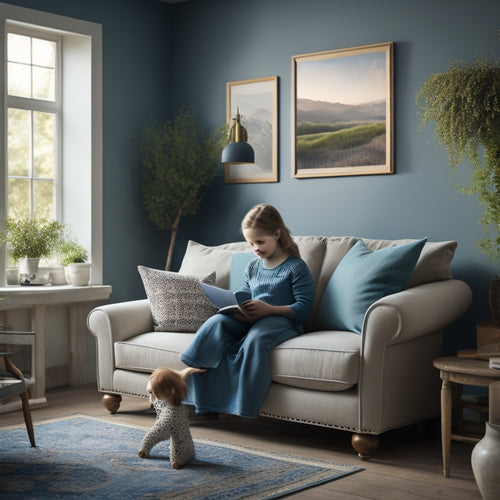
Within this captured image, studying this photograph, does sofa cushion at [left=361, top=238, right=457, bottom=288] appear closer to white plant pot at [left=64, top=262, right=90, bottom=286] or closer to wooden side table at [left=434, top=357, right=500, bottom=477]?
wooden side table at [left=434, top=357, right=500, bottom=477]

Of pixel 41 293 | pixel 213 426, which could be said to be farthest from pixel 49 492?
pixel 41 293

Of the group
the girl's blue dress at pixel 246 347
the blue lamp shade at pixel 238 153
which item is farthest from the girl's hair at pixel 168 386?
the blue lamp shade at pixel 238 153

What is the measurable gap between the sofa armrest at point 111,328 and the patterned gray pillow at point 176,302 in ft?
0.33

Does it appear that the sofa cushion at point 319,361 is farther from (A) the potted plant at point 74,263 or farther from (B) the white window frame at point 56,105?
(B) the white window frame at point 56,105

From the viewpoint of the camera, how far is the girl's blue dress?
3693mm

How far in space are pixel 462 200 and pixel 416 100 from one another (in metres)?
0.61

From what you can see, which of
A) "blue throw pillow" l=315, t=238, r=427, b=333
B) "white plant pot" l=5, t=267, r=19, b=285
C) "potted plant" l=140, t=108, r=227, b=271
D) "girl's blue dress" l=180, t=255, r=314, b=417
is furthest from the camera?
"potted plant" l=140, t=108, r=227, b=271

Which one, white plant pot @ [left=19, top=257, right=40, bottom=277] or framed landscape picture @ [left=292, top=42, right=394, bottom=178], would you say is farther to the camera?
white plant pot @ [left=19, top=257, right=40, bottom=277]

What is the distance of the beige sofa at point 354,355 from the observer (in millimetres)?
3463

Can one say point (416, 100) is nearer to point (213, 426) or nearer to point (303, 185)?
point (303, 185)

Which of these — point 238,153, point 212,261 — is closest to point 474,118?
point 238,153

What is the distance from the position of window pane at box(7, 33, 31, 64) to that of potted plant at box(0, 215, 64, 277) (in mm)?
1016

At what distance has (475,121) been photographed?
3.90m

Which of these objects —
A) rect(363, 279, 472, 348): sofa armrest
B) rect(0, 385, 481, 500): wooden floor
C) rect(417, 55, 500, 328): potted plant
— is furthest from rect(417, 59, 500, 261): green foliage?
rect(0, 385, 481, 500): wooden floor
